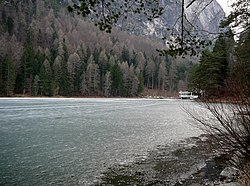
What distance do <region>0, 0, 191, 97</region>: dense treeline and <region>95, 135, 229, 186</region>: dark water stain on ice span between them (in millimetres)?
58186

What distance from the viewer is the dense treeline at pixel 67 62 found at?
225 feet

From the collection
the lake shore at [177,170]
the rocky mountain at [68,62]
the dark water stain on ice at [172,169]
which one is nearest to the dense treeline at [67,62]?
the rocky mountain at [68,62]

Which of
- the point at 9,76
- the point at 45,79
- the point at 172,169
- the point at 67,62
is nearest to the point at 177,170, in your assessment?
the point at 172,169

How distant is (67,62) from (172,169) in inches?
2860

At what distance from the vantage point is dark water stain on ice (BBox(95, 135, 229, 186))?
7.27 m

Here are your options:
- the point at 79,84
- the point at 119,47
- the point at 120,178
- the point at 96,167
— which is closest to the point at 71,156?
the point at 96,167

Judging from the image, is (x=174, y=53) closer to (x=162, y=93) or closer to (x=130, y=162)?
(x=130, y=162)

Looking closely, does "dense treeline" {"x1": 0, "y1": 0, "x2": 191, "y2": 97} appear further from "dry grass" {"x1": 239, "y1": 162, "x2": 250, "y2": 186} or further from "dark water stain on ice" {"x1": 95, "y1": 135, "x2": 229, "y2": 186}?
"dry grass" {"x1": 239, "y1": 162, "x2": 250, "y2": 186}

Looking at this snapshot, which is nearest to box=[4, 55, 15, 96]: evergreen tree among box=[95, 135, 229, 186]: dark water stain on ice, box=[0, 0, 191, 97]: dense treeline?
box=[0, 0, 191, 97]: dense treeline

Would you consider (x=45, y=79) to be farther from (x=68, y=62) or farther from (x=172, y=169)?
(x=172, y=169)

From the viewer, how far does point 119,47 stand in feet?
394

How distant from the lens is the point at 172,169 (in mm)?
8445

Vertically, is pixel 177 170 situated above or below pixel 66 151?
below

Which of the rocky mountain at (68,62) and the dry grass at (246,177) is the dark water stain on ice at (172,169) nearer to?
the dry grass at (246,177)
